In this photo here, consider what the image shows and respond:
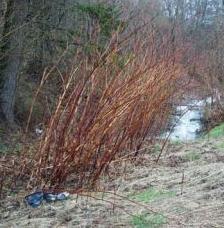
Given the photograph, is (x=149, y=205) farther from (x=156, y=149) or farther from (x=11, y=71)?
(x=11, y=71)

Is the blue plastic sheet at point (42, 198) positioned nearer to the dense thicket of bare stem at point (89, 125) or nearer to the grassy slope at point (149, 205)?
the grassy slope at point (149, 205)

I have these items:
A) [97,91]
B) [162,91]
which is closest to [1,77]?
[162,91]

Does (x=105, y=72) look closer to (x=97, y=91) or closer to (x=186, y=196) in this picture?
(x=97, y=91)

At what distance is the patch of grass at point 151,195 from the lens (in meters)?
4.70

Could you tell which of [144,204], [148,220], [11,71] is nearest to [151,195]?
[144,204]

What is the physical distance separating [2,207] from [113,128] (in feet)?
4.66

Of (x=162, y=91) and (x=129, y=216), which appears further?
(x=162, y=91)

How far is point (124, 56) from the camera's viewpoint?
22.3 ft

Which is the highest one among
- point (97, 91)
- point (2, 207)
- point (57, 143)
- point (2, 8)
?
point (2, 8)

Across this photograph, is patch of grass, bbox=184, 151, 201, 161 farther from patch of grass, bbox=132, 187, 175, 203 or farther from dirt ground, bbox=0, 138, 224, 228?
patch of grass, bbox=132, 187, 175, 203

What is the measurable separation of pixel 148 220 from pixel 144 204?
0.50 metres

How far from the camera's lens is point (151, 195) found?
4824 mm

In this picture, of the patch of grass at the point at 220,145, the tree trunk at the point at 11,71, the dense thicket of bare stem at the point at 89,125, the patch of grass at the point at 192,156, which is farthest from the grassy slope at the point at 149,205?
the tree trunk at the point at 11,71

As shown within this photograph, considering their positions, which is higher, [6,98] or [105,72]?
[105,72]
